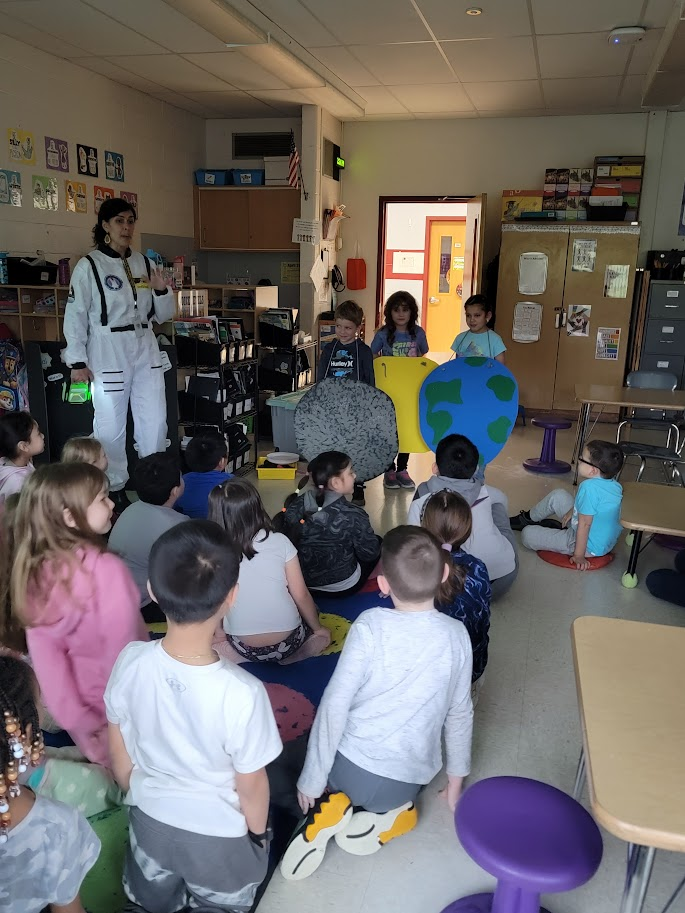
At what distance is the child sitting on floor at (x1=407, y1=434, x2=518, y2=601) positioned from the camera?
120 inches

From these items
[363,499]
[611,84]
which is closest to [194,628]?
[363,499]

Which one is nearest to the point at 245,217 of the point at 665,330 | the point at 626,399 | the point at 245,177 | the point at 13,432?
the point at 245,177

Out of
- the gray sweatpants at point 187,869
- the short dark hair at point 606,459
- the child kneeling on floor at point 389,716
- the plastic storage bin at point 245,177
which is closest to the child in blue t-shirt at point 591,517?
the short dark hair at point 606,459

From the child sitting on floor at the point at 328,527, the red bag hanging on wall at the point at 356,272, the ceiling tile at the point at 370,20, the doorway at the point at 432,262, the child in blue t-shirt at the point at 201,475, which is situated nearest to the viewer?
the child sitting on floor at the point at 328,527

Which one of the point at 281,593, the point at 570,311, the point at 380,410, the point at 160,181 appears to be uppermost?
the point at 160,181

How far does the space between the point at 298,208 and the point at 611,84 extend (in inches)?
121

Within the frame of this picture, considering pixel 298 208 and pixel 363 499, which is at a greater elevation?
pixel 298 208

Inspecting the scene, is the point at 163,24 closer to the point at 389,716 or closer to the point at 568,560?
the point at 568,560

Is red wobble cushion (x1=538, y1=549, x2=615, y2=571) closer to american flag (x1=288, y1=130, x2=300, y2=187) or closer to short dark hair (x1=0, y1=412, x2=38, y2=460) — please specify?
short dark hair (x1=0, y1=412, x2=38, y2=460)

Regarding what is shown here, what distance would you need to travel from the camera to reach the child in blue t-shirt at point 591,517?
3.56m

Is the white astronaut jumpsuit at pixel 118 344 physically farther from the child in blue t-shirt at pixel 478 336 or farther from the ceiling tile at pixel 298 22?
the child in blue t-shirt at pixel 478 336

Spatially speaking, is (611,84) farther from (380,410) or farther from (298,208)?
(380,410)

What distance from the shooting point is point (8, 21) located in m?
4.71

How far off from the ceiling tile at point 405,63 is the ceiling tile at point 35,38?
2.05m
